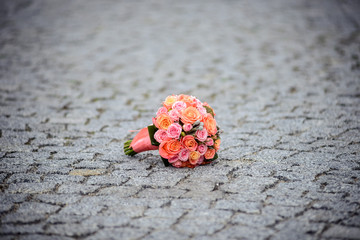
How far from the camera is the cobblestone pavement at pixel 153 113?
2961mm

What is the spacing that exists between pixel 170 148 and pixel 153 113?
1877 millimetres

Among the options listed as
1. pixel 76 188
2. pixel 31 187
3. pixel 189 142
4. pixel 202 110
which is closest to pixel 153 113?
pixel 202 110

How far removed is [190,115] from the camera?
3.66m

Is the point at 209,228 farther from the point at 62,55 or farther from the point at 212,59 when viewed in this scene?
the point at 62,55

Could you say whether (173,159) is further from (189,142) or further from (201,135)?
(201,135)

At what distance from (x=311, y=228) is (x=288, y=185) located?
661 millimetres

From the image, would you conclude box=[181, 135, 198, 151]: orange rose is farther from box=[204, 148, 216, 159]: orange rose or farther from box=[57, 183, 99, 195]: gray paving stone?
box=[57, 183, 99, 195]: gray paving stone

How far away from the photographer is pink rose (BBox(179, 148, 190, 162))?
3695 millimetres

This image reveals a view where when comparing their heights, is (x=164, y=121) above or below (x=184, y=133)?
above

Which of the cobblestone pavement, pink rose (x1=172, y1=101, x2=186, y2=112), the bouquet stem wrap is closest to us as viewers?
the cobblestone pavement

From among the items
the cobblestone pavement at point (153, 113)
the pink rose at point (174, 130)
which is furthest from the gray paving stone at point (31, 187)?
the pink rose at point (174, 130)

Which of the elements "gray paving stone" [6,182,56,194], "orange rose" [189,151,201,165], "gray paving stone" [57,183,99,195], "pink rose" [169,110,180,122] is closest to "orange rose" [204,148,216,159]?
"orange rose" [189,151,201,165]

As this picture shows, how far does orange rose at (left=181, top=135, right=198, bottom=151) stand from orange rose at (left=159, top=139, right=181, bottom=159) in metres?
0.05

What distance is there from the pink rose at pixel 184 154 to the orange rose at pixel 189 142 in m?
0.06
